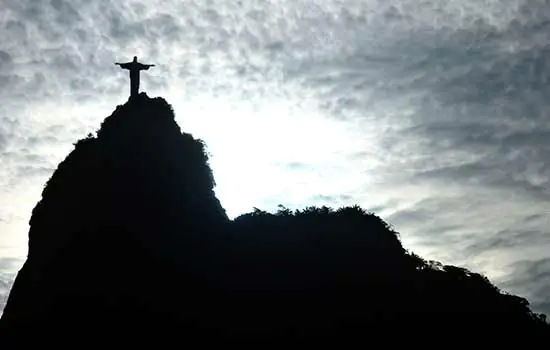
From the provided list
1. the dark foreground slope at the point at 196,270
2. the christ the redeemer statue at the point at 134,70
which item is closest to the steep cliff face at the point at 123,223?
the dark foreground slope at the point at 196,270

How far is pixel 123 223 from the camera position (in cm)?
4828

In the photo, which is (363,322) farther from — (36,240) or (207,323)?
(36,240)

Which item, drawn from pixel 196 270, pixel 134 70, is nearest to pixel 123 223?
pixel 196 270

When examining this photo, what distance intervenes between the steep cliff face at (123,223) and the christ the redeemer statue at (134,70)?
2.65 ft

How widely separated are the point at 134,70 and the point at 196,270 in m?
16.3

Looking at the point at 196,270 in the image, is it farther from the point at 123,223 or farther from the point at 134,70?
the point at 134,70

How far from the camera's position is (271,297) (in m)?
44.9

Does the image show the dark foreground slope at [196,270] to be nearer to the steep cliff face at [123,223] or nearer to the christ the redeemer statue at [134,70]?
the steep cliff face at [123,223]

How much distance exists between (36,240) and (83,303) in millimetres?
10971

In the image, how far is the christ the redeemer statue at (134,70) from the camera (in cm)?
5153

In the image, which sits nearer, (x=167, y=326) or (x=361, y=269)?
(x=167, y=326)

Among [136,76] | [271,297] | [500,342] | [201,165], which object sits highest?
[136,76]

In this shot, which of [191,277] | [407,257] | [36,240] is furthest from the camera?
[36,240]

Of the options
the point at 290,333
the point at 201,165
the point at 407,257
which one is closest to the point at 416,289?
the point at 407,257
